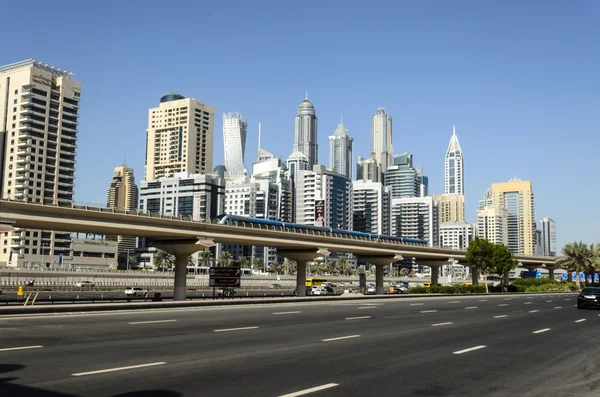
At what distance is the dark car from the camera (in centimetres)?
4047

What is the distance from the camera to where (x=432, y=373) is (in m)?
12.7

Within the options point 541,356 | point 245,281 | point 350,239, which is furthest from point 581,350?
point 245,281

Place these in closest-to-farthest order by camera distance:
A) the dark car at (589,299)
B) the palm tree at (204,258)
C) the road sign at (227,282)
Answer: the dark car at (589,299)
the road sign at (227,282)
the palm tree at (204,258)

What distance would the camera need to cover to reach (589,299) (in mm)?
40594

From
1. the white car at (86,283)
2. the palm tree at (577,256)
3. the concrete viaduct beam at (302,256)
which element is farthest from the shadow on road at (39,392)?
the palm tree at (577,256)

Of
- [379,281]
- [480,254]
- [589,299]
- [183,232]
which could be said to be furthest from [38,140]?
[589,299]

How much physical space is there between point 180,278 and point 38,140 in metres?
124

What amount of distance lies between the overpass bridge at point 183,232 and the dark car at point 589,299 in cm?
3564

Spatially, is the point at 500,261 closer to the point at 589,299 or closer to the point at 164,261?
the point at 589,299

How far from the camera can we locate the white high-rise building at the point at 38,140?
6398 inches

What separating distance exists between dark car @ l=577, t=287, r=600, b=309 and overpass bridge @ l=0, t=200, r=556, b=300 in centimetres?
3564

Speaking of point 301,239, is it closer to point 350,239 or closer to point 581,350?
point 350,239

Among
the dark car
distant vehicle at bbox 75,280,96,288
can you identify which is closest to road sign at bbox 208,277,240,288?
the dark car

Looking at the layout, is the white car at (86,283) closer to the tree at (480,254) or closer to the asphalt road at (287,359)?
the tree at (480,254)
